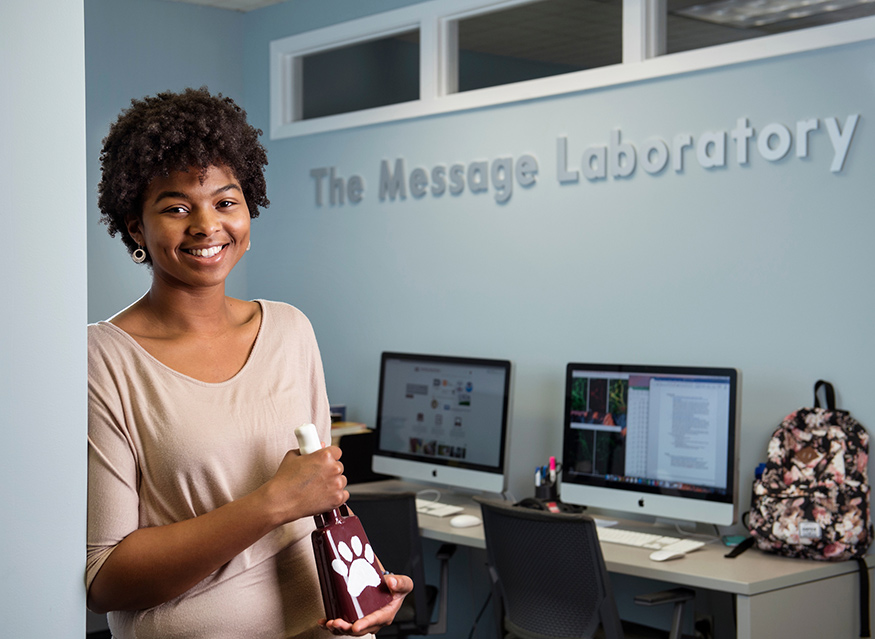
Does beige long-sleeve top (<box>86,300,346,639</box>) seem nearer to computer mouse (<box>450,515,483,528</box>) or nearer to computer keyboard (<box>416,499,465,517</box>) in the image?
computer mouse (<box>450,515,483,528</box>)

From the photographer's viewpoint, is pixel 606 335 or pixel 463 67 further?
pixel 463 67

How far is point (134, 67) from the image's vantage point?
4609mm

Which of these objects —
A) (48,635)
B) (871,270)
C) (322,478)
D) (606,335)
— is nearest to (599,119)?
(606,335)

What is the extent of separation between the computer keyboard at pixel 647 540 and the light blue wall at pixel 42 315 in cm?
216

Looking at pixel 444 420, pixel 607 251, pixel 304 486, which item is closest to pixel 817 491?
pixel 607 251

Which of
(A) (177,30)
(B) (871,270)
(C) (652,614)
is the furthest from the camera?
(A) (177,30)

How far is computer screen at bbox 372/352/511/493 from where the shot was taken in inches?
138

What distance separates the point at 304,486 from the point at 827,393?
84.5 inches

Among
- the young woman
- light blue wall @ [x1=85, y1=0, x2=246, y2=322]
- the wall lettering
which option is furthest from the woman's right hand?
light blue wall @ [x1=85, y1=0, x2=246, y2=322]

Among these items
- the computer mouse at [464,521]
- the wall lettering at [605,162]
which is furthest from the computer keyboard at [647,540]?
the wall lettering at [605,162]

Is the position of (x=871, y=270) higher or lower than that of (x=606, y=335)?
higher

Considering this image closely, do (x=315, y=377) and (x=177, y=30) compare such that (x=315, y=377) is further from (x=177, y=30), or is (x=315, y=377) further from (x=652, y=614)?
(x=177, y=30)

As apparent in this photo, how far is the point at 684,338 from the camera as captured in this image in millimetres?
3258

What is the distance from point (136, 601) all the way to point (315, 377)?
43 cm
